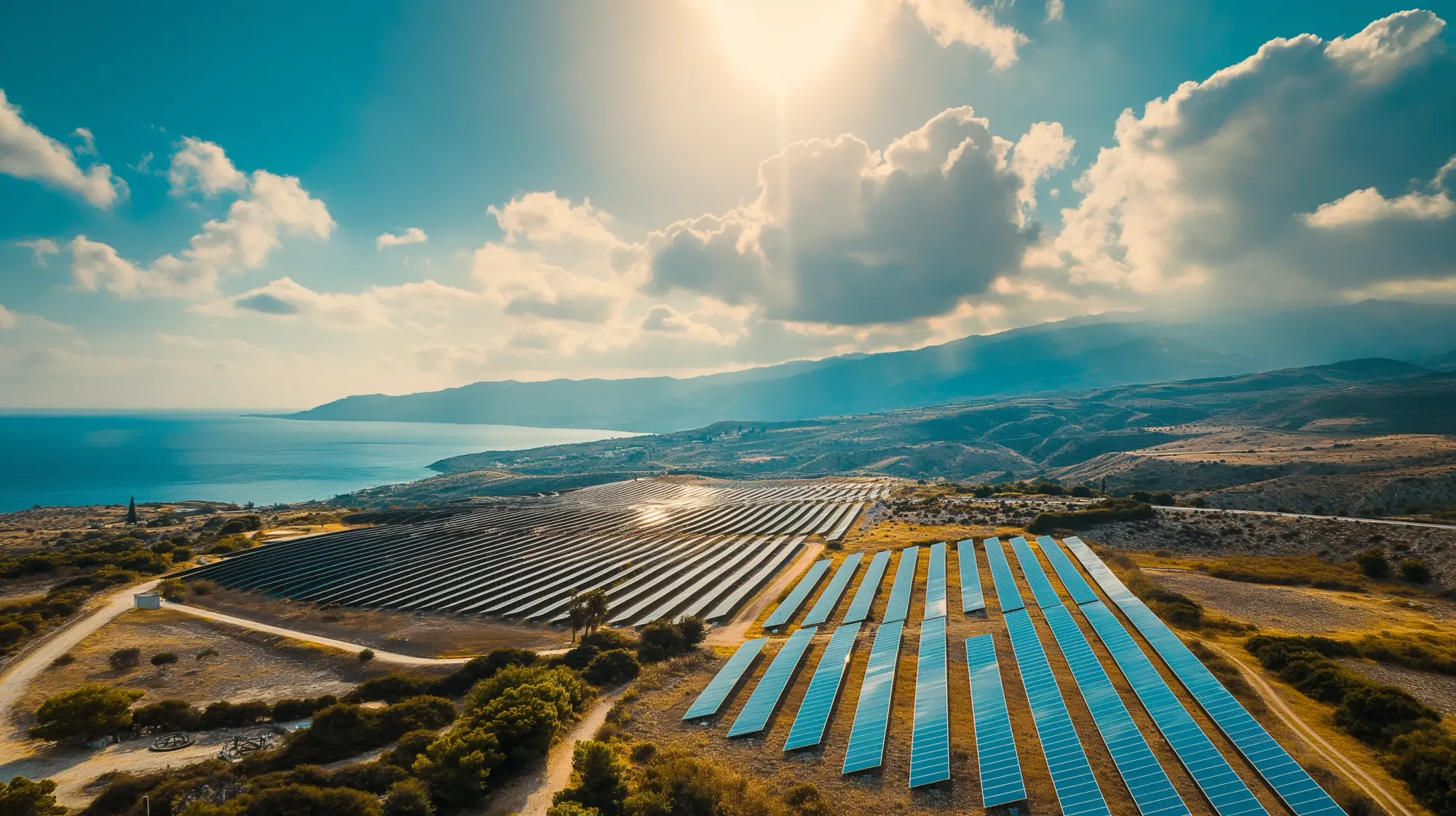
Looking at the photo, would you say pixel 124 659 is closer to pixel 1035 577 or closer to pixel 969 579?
pixel 969 579

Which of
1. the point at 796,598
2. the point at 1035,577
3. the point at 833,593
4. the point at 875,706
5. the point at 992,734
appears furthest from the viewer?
the point at 796,598

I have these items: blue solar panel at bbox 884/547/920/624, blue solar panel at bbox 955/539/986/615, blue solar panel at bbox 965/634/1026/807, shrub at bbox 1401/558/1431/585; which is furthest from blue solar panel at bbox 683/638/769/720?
shrub at bbox 1401/558/1431/585

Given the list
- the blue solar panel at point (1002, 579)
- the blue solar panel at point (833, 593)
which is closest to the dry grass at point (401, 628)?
the blue solar panel at point (833, 593)

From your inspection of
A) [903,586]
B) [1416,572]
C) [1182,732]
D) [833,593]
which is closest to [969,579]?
[903,586]

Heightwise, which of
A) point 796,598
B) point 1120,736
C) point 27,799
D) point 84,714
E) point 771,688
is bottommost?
point 796,598

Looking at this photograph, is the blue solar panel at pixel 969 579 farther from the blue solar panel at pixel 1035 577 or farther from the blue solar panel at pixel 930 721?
the blue solar panel at pixel 930 721

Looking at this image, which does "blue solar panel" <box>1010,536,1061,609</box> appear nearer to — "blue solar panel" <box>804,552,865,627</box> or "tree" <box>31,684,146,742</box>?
"blue solar panel" <box>804,552,865,627</box>

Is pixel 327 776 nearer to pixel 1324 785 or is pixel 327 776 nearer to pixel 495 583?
pixel 1324 785
